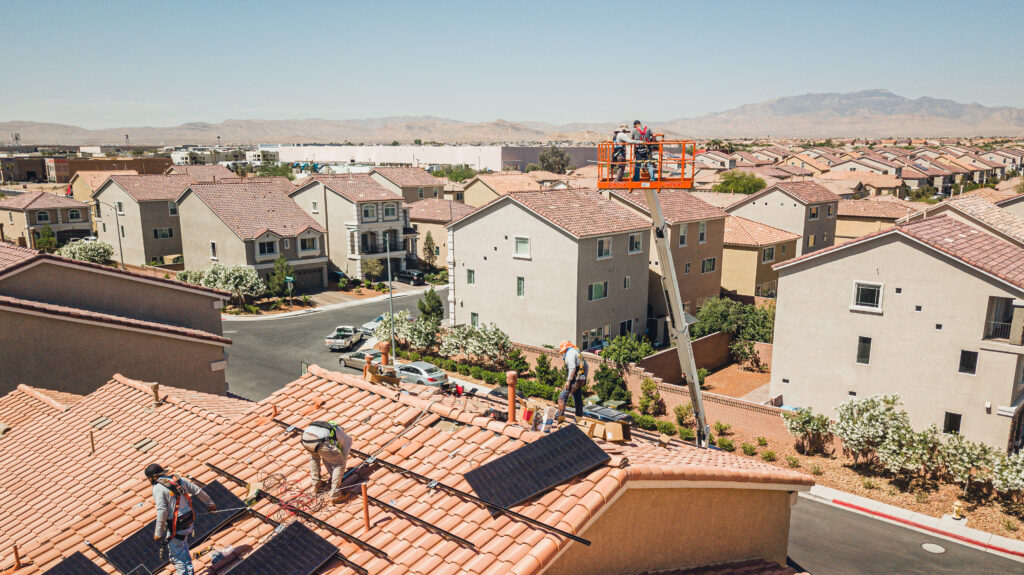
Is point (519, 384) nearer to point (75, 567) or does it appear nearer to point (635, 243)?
point (635, 243)

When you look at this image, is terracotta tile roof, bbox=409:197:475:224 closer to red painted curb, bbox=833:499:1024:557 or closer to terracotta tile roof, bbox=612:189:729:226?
terracotta tile roof, bbox=612:189:729:226

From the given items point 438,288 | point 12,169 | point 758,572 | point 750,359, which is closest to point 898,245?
point 750,359

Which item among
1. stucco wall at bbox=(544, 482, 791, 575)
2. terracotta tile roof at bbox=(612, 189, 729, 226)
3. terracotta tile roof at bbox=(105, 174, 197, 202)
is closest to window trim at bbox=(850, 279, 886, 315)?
terracotta tile roof at bbox=(612, 189, 729, 226)

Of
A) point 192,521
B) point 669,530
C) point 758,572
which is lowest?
point 758,572

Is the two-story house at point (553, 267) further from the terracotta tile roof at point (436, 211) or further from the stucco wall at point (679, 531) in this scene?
the stucco wall at point (679, 531)

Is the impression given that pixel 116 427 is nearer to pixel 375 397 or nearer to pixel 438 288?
pixel 375 397

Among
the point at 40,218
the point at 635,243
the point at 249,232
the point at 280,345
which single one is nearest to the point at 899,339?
the point at 635,243
